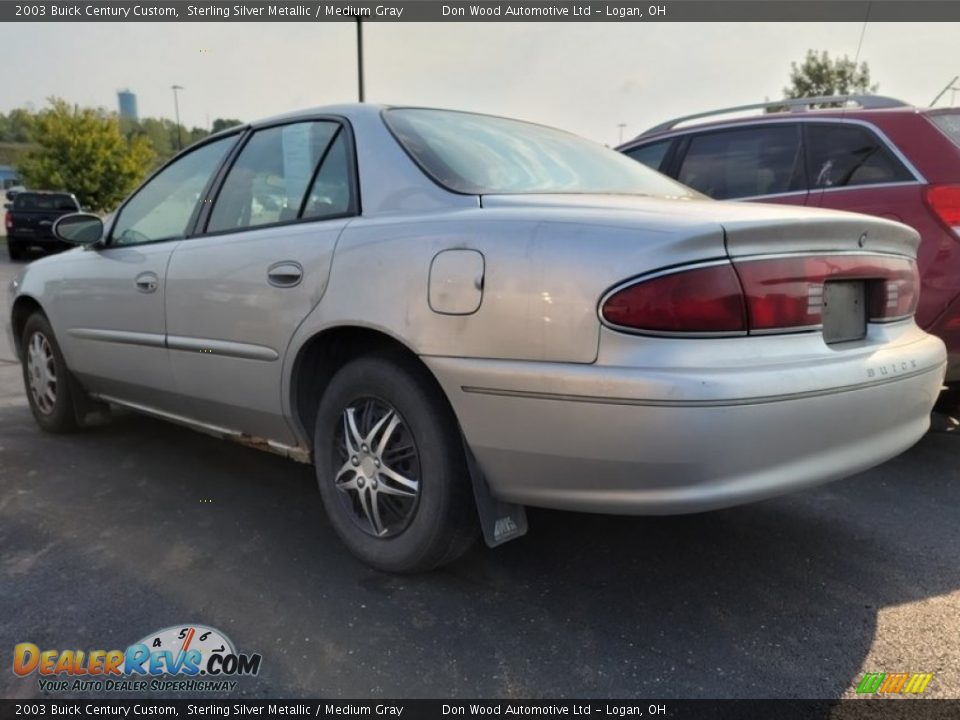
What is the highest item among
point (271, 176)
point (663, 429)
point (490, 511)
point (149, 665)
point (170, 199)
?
point (271, 176)

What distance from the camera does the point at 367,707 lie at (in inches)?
74.9

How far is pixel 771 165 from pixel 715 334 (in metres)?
3.01

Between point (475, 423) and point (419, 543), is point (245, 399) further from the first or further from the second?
point (475, 423)

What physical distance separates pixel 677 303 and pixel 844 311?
0.70 m

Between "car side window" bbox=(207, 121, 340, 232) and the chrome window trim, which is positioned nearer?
"car side window" bbox=(207, 121, 340, 232)

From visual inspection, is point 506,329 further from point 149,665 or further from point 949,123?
point 949,123

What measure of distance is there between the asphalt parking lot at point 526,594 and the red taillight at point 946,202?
1.19m

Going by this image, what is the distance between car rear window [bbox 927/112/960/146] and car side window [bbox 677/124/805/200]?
0.73 meters

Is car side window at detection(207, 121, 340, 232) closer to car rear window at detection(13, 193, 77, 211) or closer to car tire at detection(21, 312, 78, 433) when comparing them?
car tire at detection(21, 312, 78, 433)

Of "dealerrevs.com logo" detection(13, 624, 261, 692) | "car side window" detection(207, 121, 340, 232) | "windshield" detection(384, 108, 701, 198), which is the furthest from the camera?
"car side window" detection(207, 121, 340, 232)

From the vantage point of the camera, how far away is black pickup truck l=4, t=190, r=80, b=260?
18.4 meters

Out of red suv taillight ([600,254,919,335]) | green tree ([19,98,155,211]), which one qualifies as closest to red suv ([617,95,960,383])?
red suv taillight ([600,254,919,335])

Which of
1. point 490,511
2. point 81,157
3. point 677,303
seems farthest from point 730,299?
point 81,157

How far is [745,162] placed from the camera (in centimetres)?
463
